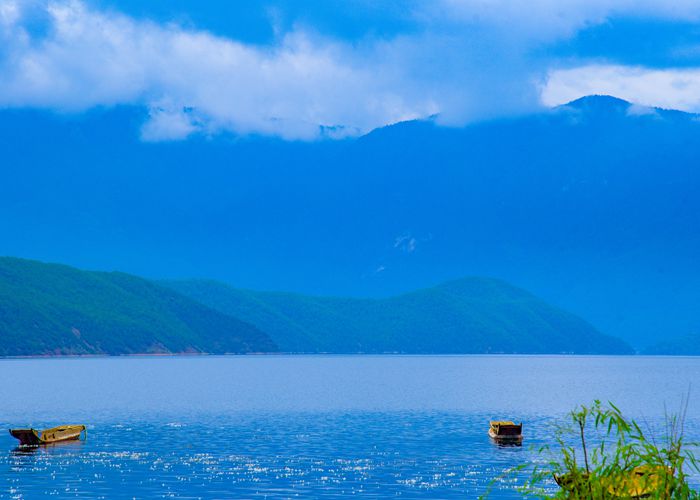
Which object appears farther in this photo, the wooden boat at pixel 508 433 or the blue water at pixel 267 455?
the wooden boat at pixel 508 433

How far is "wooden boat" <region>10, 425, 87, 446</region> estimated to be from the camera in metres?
120

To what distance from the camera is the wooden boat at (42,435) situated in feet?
392

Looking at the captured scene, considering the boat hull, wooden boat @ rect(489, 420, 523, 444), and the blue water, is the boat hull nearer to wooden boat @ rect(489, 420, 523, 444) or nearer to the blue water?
wooden boat @ rect(489, 420, 523, 444)

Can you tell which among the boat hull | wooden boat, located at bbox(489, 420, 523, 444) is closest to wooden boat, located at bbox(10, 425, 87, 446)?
the boat hull

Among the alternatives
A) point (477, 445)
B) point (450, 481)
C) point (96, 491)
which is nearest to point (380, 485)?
point (450, 481)

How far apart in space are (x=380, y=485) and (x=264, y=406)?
352 feet

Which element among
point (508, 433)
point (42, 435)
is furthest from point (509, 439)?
point (42, 435)

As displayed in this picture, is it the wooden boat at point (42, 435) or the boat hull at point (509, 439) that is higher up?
the wooden boat at point (42, 435)

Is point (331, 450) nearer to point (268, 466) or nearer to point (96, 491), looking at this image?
point (268, 466)

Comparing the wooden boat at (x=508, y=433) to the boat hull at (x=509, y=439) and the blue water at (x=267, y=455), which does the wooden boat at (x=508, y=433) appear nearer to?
the boat hull at (x=509, y=439)

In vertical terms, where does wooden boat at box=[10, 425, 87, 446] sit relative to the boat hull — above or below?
above

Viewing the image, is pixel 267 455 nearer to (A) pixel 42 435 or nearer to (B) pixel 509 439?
(A) pixel 42 435

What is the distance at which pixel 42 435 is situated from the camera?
121 m

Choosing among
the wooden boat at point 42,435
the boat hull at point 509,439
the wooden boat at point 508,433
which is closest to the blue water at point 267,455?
the boat hull at point 509,439
